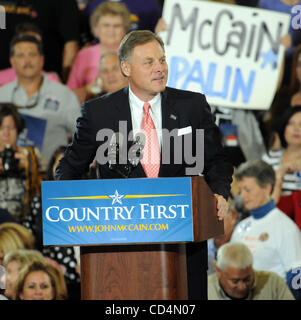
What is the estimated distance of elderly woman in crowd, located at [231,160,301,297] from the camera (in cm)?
497

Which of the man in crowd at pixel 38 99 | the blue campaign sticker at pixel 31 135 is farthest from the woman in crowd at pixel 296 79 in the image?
the blue campaign sticker at pixel 31 135

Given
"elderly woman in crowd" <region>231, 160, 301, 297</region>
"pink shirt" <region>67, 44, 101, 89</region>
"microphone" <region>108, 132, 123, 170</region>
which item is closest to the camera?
"microphone" <region>108, 132, 123, 170</region>

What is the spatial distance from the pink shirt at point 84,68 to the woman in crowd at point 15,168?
499mm

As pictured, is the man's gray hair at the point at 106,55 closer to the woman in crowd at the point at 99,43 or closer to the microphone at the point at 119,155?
the woman in crowd at the point at 99,43

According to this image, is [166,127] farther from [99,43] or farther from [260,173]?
[99,43]

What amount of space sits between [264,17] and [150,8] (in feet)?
2.76

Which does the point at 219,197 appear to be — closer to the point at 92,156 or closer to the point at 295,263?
the point at 92,156

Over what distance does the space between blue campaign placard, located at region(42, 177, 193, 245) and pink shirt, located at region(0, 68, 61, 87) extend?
3.08 metres

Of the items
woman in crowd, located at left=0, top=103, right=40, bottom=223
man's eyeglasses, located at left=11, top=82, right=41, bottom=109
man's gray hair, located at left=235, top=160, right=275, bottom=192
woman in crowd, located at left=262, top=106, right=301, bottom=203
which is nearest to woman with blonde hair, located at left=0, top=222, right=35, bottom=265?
woman in crowd, located at left=0, top=103, right=40, bottom=223

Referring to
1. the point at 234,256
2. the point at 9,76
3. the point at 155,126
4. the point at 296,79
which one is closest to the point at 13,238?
the point at 9,76

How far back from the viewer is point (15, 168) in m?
5.34

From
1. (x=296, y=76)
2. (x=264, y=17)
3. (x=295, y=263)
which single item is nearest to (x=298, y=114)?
(x=296, y=76)

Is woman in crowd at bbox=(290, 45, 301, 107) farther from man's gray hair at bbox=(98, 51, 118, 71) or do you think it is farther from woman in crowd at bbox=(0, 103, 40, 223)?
woman in crowd at bbox=(0, 103, 40, 223)

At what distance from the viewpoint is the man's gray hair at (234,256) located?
4.77 metres
